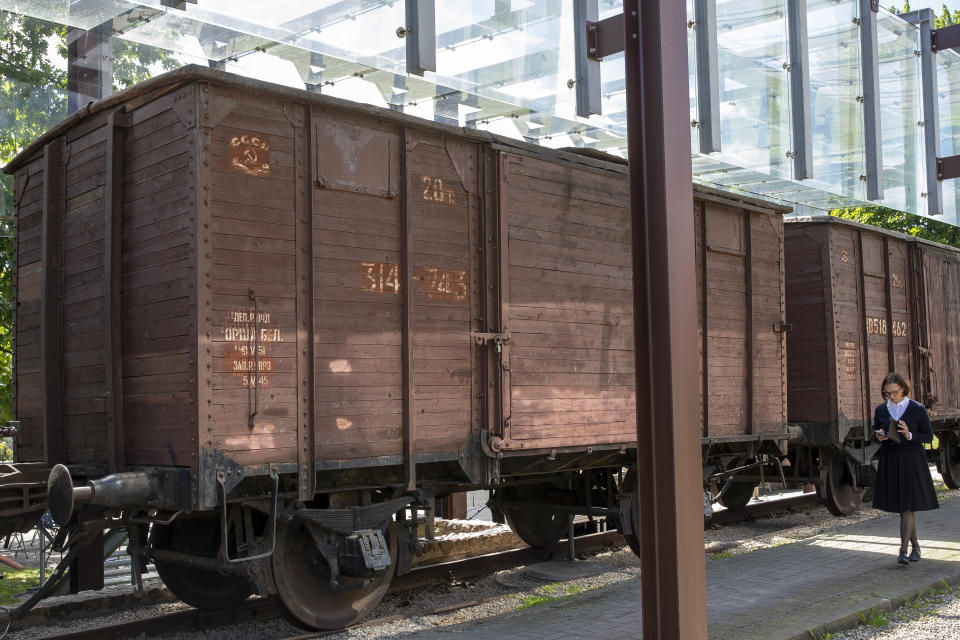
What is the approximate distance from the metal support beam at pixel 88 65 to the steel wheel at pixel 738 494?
8.67m

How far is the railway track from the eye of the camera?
6.17 meters

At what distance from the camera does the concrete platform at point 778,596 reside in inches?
223

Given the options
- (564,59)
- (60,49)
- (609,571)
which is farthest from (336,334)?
(60,49)

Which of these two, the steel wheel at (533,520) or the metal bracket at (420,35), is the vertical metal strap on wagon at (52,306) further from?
the steel wheel at (533,520)

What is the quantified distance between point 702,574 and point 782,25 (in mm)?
10530

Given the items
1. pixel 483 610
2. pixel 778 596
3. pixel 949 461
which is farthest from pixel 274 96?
pixel 949 461

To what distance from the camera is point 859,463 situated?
38.7 feet

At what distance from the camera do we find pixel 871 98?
43.9 feet

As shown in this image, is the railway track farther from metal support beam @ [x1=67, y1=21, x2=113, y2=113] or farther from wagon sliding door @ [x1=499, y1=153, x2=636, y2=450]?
metal support beam @ [x1=67, y1=21, x2=113, y2=113]

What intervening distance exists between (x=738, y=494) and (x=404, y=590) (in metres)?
5.68

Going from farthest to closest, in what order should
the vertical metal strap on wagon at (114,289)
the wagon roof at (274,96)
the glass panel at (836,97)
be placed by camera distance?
the glass panel at (836,97)
the vertical metal strap on wagon at (114,289)
the wagon roof at (274,96)

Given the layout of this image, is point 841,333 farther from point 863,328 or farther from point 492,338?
point 492,338

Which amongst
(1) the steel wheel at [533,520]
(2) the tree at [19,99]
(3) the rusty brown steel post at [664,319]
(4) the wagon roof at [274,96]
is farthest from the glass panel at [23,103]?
(3) the rusty brown steel post at [664,319]

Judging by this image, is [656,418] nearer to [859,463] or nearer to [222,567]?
[222,567]
